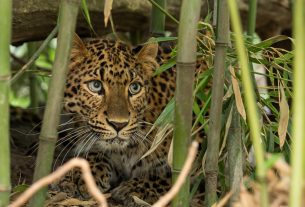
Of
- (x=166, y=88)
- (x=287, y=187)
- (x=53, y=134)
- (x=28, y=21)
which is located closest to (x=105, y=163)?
(x=166, y=88)

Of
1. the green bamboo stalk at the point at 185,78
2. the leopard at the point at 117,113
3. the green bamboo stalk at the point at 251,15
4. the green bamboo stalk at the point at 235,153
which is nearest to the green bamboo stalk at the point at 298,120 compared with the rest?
the green bamboo stalk at the point at 185,78

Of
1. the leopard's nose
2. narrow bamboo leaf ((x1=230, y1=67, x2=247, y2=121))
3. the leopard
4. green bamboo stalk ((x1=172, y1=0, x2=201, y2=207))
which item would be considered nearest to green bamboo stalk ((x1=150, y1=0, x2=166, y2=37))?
the leopard

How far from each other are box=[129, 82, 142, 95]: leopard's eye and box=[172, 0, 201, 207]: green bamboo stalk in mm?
1799

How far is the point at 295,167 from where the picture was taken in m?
1.75

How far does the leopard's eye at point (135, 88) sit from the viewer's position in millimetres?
4297

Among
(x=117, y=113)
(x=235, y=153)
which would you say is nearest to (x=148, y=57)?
(x=117, y=113)

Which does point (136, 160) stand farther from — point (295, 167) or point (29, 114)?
point (295, 167)

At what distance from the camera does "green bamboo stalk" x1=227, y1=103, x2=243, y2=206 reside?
3055 mm

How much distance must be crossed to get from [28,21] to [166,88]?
0.90m

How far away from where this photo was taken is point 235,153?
3.17 meters

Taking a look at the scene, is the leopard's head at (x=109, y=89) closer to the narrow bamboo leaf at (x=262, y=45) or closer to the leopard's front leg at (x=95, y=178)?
the leopard's front leg at (x=95, y=178)

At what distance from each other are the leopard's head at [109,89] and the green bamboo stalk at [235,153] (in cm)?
101

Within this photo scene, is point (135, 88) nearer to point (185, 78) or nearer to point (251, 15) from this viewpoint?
point (251, 15)

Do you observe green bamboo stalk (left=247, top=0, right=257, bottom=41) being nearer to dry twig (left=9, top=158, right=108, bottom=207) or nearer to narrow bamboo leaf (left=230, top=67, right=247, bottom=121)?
narrow bamboo leaf (left=230, top=67, right=247, bottom=121)
